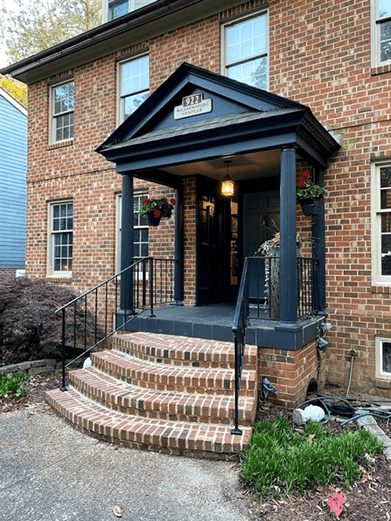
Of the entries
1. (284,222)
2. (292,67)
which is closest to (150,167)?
(284,222)

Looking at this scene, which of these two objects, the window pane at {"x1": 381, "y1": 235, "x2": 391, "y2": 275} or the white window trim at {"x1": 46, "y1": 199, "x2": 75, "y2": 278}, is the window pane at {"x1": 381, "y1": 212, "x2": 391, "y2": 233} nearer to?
the window pane at {"x1": 381, "y1": 235, "x2": 391, "y2": 275}

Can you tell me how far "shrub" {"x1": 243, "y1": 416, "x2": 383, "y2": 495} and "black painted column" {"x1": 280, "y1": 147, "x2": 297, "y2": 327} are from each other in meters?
1.37

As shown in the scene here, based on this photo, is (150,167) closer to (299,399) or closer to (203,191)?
(203,191)

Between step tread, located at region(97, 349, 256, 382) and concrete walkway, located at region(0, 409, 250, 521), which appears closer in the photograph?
concrete walkway, located at region(0, 409, 250, 521)

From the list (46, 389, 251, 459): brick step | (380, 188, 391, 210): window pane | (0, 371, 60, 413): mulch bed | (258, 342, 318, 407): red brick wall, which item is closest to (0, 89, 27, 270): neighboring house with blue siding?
(0, 371, 60, 413): mulch bed

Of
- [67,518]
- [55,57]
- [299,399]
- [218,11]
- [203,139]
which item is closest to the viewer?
[67,518]

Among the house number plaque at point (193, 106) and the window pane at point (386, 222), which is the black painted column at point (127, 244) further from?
the window pane at point (386, 222)

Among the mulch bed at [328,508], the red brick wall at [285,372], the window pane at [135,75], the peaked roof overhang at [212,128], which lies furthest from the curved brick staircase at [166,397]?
the window pane at [135,75]

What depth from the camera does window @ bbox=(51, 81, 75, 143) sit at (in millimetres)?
9016

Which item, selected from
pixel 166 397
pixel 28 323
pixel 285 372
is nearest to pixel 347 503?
pixel 285 372

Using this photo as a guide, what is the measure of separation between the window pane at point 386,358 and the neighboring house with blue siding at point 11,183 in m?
11.9

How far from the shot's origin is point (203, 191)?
724cm

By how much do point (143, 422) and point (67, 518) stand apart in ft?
4.18

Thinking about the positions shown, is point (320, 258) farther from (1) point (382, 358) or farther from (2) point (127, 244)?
(2) point (127, 244)
